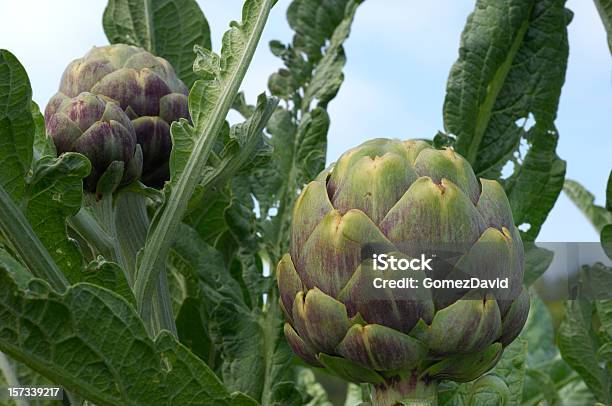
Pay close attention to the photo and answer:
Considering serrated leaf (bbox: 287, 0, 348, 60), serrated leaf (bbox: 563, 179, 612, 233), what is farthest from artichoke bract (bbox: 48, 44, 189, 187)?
serrated leaf (bbox: 563, 179, 612, 233)

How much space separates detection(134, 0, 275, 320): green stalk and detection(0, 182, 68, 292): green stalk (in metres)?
0.08

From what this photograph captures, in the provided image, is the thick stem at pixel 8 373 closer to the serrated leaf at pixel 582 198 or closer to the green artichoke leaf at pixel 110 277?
the green artichoke leaf at pixel 110 277

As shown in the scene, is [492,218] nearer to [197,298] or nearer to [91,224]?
[91,224]

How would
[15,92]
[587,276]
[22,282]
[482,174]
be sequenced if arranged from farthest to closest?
[482,174] → [587,276] → [15,92] → [22,282]

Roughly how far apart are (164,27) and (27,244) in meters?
0.56

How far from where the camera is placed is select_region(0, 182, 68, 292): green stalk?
0.82 m

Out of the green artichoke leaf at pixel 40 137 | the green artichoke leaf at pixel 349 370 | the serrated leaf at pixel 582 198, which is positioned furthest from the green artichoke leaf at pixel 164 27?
the serrated leaf at pixel 582 198

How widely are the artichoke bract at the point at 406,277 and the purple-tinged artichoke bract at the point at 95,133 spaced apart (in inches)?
8.5

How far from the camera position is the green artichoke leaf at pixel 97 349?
28.1 inches

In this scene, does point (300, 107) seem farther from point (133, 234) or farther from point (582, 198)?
point (582, 198)

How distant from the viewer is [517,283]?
0.80m

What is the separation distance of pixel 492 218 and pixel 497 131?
467mm

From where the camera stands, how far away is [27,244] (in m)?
0.82

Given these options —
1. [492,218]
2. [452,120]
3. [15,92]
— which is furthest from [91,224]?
[452,120]
